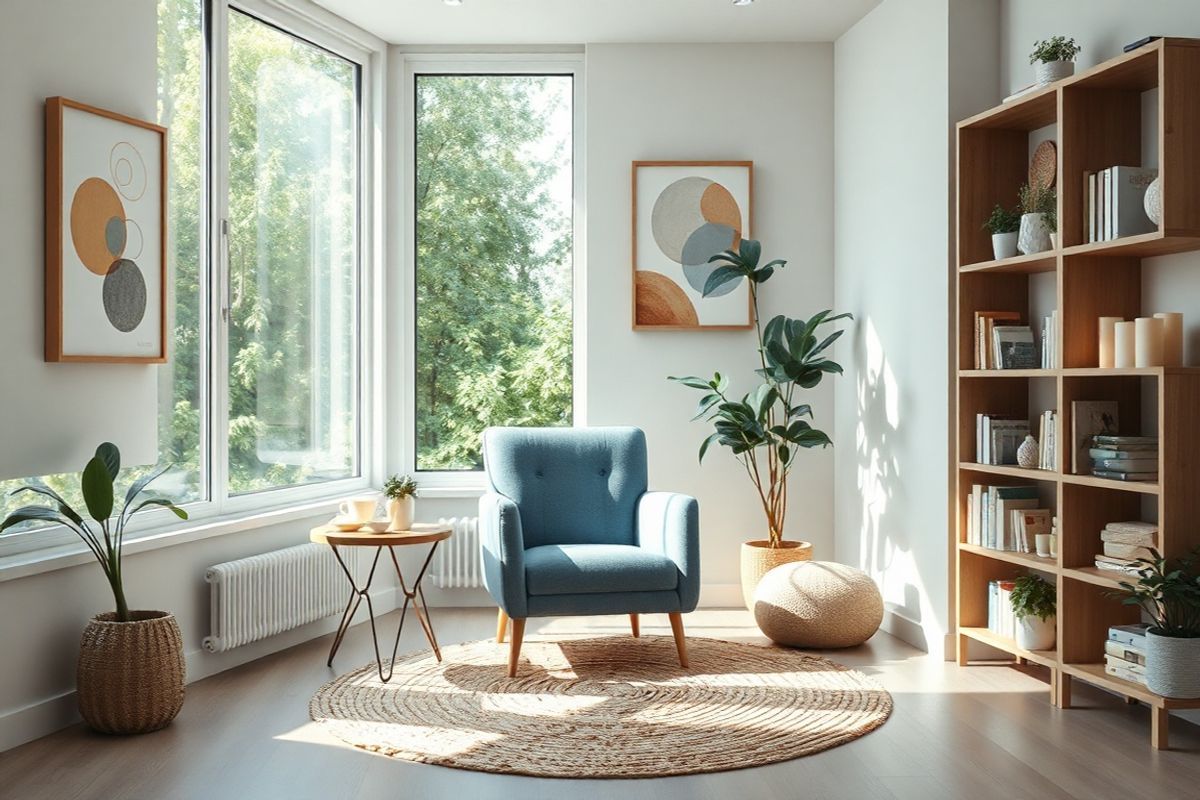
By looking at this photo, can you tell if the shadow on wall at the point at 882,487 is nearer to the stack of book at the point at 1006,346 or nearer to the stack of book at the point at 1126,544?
the stack of book at the point at 1006,346

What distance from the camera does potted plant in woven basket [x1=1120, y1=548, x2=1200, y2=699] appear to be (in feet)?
10.2

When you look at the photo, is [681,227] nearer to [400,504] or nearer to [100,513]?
[400,504]

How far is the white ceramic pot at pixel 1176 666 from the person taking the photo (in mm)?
3115

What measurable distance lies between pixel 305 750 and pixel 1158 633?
99.4 inches

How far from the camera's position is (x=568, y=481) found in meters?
4.61

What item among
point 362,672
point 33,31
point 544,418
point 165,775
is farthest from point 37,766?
point 544,418

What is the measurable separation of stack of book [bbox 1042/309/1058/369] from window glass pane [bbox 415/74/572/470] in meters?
2.65

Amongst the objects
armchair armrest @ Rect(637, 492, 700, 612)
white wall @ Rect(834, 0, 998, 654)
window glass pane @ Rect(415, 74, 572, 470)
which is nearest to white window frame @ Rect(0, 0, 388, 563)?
window glass pane @ Rect(415, 74, 572, 470)

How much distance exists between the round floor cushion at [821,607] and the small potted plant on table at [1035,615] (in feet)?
2.18

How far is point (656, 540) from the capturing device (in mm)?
4281

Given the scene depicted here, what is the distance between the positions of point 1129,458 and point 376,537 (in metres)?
2.54

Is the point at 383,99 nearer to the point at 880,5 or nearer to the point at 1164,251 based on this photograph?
the point at 880,5

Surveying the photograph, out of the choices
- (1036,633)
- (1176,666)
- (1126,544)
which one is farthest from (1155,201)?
(1036,633)

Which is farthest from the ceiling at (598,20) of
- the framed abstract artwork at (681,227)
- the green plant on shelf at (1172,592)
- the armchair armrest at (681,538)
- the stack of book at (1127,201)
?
the green plant on shelf at (1172,592)
